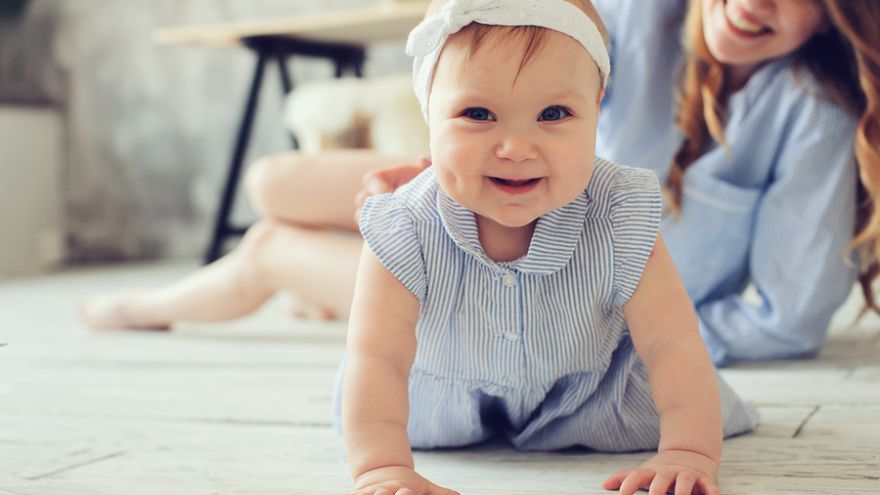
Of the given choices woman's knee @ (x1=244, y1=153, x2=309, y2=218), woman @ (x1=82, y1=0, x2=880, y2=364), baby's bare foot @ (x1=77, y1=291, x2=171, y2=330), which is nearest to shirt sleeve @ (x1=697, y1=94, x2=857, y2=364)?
woman @ (x1=82, y1=0, x2=880, y2=364)

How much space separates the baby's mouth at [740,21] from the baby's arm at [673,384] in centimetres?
53

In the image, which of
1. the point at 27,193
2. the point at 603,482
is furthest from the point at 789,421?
the point at 27,193

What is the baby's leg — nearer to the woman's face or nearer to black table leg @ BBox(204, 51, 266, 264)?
the woman's face

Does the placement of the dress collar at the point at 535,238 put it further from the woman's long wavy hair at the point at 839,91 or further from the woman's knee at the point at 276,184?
the woman's knee at the point at 276,184

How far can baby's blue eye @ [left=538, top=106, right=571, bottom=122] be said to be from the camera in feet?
2.39

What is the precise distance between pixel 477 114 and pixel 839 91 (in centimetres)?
76

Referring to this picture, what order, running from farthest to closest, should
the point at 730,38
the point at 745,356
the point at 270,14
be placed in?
the point at 270,14 < the point at 745,356 < the point at 730,38

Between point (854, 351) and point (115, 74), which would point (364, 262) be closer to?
point (854, 351)

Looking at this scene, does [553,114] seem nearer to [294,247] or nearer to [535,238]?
[535,238]

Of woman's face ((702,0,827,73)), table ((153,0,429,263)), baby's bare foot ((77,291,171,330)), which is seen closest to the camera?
woman's face ((702,0,827,73))

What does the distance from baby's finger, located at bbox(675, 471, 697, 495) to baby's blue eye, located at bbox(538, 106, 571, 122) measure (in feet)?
0.86

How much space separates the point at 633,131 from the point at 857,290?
36.2 inches

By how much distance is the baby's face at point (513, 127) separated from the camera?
72 centimetres

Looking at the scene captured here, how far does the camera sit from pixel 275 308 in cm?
205
